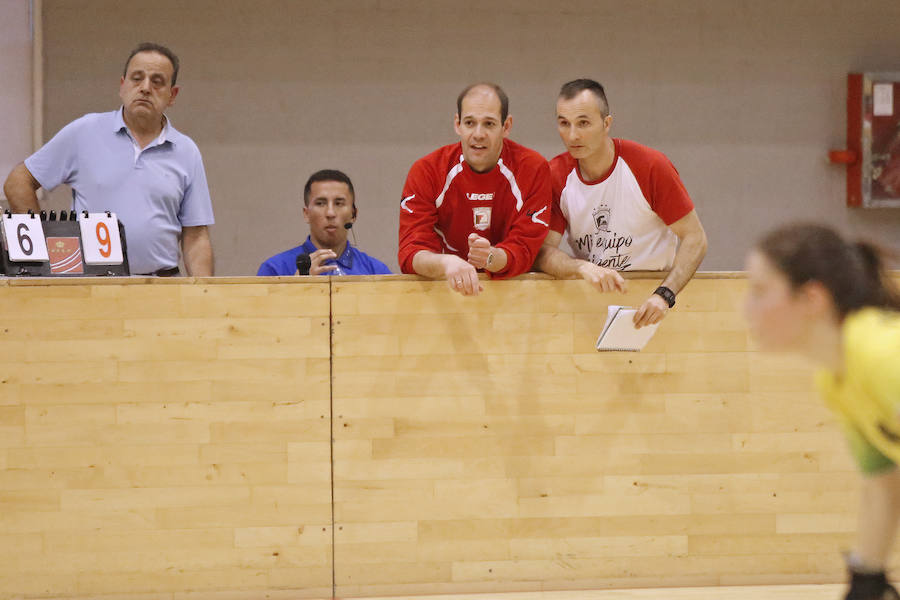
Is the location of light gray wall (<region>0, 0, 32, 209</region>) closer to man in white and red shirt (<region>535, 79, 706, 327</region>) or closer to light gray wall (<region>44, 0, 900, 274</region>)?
light gray wall (<region>44, 0, 900, 274</region>)

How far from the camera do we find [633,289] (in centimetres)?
359

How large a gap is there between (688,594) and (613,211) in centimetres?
143

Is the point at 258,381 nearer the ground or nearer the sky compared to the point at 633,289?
nearer the ground

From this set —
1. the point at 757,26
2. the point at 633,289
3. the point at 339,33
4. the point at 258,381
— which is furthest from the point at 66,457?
the point at 757,26

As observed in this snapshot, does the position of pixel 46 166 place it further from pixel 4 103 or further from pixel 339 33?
pixel 339 33

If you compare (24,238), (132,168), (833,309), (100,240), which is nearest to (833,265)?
(833,309)

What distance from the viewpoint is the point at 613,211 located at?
3627 mm

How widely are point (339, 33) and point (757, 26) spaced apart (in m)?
2.82

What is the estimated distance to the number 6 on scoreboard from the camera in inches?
140

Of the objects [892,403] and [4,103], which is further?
[4,103]

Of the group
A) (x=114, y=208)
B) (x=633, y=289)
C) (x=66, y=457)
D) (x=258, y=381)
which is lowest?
(x=66, y=457)

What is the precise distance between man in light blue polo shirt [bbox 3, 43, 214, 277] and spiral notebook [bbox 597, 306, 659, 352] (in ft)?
5.62

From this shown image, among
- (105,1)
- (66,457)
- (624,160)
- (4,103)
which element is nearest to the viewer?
(66,457)

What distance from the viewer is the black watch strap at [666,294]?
135 inches
